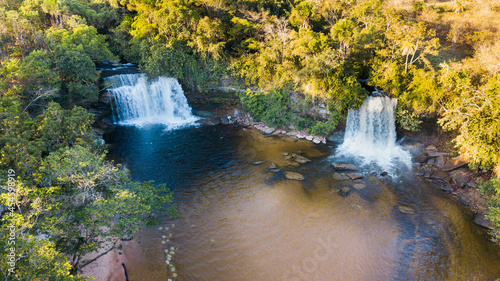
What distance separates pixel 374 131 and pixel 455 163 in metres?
7.37

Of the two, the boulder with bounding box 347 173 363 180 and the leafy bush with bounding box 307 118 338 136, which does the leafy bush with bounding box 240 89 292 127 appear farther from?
the boulder with bounding box 347 173 363 180

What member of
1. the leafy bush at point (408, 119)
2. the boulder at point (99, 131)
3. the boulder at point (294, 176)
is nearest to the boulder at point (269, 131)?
the boulder at point (294, 176)

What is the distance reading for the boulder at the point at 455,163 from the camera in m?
22.4

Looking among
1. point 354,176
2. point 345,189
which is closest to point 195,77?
point 354,176

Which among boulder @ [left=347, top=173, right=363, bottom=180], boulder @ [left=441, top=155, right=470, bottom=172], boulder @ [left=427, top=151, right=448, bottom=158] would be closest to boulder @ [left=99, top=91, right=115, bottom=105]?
boulder @ [left=347, top=173, right=363, bottom=180]

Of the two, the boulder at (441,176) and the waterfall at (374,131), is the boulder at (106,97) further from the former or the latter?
the boulder at (441,176)

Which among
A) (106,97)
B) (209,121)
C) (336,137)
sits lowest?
(336,137)

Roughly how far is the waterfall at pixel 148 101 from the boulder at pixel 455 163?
28.5m

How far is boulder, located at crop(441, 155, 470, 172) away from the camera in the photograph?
2238 cm

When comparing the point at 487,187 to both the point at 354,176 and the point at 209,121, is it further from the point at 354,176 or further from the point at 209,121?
the point at 209,121

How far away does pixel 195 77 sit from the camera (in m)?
34.1

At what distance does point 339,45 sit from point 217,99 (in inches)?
665

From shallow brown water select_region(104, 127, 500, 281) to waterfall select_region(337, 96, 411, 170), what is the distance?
143 inches

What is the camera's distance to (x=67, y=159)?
12.5 meters
